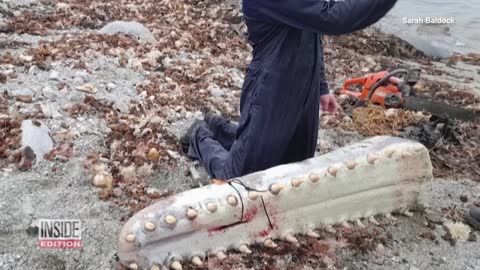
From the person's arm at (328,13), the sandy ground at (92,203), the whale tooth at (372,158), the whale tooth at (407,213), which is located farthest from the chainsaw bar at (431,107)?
the person's arm at (328,13)

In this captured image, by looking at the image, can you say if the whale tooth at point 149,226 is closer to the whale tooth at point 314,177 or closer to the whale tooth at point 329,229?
the whale tooth at point 314,177

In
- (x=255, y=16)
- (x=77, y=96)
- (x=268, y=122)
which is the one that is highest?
(x=255, y=16)

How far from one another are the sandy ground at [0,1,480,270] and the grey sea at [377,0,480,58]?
6.97 meters

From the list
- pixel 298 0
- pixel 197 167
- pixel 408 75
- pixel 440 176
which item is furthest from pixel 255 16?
pixel 408 75

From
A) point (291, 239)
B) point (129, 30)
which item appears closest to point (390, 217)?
point (291, 239)

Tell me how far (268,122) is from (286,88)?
227 millimetres

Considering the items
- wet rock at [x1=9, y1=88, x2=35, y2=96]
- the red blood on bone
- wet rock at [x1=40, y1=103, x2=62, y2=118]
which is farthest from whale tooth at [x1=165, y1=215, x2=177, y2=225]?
wet rock at [x1=9, y1=88, x2=35, y2=96]

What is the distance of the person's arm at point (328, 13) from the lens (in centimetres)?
326

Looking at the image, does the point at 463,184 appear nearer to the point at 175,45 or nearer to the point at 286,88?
the point at 286,88

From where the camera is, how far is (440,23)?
13.9m

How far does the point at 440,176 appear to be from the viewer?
475cm

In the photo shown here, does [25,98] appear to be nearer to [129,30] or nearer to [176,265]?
[176,265]

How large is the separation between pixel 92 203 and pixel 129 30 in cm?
412

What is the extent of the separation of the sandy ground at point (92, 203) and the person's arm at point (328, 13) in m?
1.23
